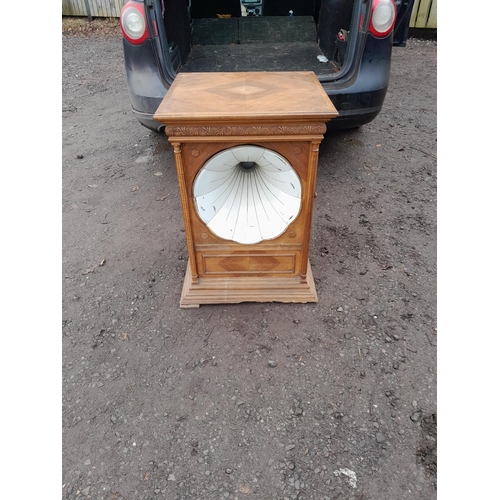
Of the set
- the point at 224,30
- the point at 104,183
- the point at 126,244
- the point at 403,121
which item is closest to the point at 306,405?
the point at 126,244

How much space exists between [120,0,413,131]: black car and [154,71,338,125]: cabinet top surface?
0.67 meters

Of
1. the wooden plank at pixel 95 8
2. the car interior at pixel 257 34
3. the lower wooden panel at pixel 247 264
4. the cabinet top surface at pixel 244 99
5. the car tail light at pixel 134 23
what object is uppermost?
the car tail light at pixel 134 23

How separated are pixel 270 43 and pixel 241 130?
102 inches

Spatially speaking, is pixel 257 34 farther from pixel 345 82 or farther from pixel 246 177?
pixel 246 177

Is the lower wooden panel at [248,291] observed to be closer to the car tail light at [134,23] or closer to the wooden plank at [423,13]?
the car tail light at [134,23]

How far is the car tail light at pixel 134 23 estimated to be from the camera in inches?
93.4

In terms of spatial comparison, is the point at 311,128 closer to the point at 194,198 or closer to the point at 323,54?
the point at 194,198

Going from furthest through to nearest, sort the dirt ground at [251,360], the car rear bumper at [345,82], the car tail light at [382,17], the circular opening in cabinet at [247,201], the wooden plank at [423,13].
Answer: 1. the wooden plank at [423,13]
2. the car rear bumper at [345,82]
3. the car tail light at [382,17]
4. the circular opening in cabinet at [247,201]
5. the dirt ground at [251,360]

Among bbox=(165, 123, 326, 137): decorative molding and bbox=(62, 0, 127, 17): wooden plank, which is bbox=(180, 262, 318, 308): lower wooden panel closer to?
bbox=(165, 123, 326, 137): decorative molding

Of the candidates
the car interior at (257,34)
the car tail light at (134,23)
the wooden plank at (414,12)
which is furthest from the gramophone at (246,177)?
the wooden plank at (414,12)

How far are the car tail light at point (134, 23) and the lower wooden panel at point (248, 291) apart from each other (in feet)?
5.27

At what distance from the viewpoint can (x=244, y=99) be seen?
1.68 metres

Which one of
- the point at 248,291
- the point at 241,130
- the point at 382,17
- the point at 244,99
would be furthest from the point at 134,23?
the point at 248,291

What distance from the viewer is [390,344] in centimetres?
186
